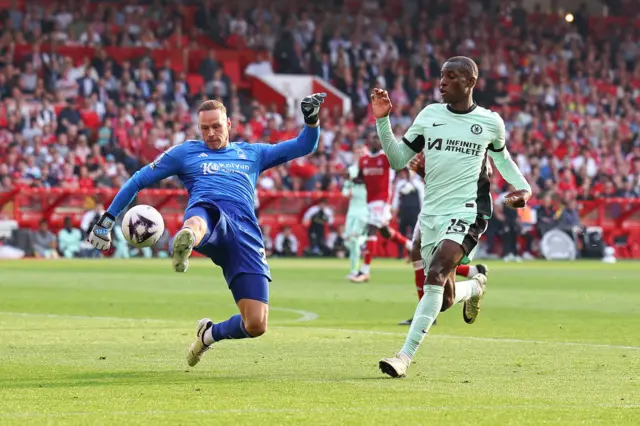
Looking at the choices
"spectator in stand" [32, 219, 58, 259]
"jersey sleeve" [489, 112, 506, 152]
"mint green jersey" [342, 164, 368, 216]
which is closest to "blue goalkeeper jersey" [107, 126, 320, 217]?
"jersey sleeve" [489, 112, 506, 152]

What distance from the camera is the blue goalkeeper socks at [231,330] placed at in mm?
9812

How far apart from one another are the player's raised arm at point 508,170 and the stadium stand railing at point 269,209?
22529 millimetres

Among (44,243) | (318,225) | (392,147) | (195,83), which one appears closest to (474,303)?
(392,147)

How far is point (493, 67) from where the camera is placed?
44.9 metres

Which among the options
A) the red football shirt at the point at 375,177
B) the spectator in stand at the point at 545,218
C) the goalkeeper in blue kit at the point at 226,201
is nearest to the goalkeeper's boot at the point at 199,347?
the goalkeeper in blue kit at the point at 226,201

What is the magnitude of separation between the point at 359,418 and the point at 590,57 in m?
40.7

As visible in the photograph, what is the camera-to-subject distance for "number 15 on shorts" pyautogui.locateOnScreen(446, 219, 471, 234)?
1003cm

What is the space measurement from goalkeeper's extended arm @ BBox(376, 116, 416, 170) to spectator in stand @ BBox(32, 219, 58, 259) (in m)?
22.6

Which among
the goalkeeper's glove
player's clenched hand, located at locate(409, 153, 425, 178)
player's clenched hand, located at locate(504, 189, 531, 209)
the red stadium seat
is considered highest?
the goalkeeper's glove

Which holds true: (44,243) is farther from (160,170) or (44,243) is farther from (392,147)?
(392,147)

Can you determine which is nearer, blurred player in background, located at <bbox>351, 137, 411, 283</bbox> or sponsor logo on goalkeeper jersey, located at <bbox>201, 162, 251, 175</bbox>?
sponsor logo on goalkeeper jersey, located at <bbox>201, 162, 251, 175</bbox>

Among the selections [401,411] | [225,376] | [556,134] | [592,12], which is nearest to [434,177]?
[225,376]

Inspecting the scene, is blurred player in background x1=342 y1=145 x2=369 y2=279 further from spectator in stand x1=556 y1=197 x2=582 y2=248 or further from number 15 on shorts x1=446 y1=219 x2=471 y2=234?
number 15 on shorts x1=446 y1=219 x2=471 y2=234

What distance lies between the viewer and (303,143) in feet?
32.9
